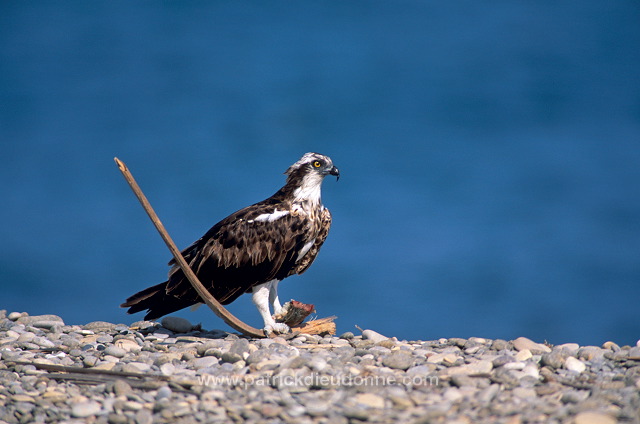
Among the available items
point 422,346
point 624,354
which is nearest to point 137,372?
point 422,346

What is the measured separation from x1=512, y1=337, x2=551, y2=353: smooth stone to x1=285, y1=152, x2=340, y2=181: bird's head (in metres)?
3.18

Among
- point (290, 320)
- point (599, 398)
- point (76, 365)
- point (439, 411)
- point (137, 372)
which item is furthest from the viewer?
point (290, 320)

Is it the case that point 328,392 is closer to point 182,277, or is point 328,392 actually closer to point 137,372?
point 137,372

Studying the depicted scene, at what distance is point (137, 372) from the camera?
21.2ft

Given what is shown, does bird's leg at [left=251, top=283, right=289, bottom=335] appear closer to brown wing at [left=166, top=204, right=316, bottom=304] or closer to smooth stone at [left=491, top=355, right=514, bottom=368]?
brown wing at [left=166, top=204, right=316, bottom=304]

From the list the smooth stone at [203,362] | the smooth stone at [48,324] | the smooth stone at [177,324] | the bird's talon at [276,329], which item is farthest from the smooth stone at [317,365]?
the smooth stone at [48,324]

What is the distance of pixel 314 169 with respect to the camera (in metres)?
8.88

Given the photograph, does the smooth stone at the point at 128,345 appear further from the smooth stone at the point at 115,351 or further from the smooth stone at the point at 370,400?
the smooth stone at the point at 370,400

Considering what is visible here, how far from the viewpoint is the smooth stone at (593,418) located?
4.68m

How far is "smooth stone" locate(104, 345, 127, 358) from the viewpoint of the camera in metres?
7.50

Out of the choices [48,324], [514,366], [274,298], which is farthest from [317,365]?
[48,324]

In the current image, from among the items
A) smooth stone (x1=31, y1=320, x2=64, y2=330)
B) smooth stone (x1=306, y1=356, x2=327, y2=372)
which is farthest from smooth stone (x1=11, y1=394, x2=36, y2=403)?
smooth stone (x1=31, y1=320, x2=64, y2=330)

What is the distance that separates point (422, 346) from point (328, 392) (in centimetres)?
279

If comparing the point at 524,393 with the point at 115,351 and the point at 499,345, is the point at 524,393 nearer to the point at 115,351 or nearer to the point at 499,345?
the point at 499,345
